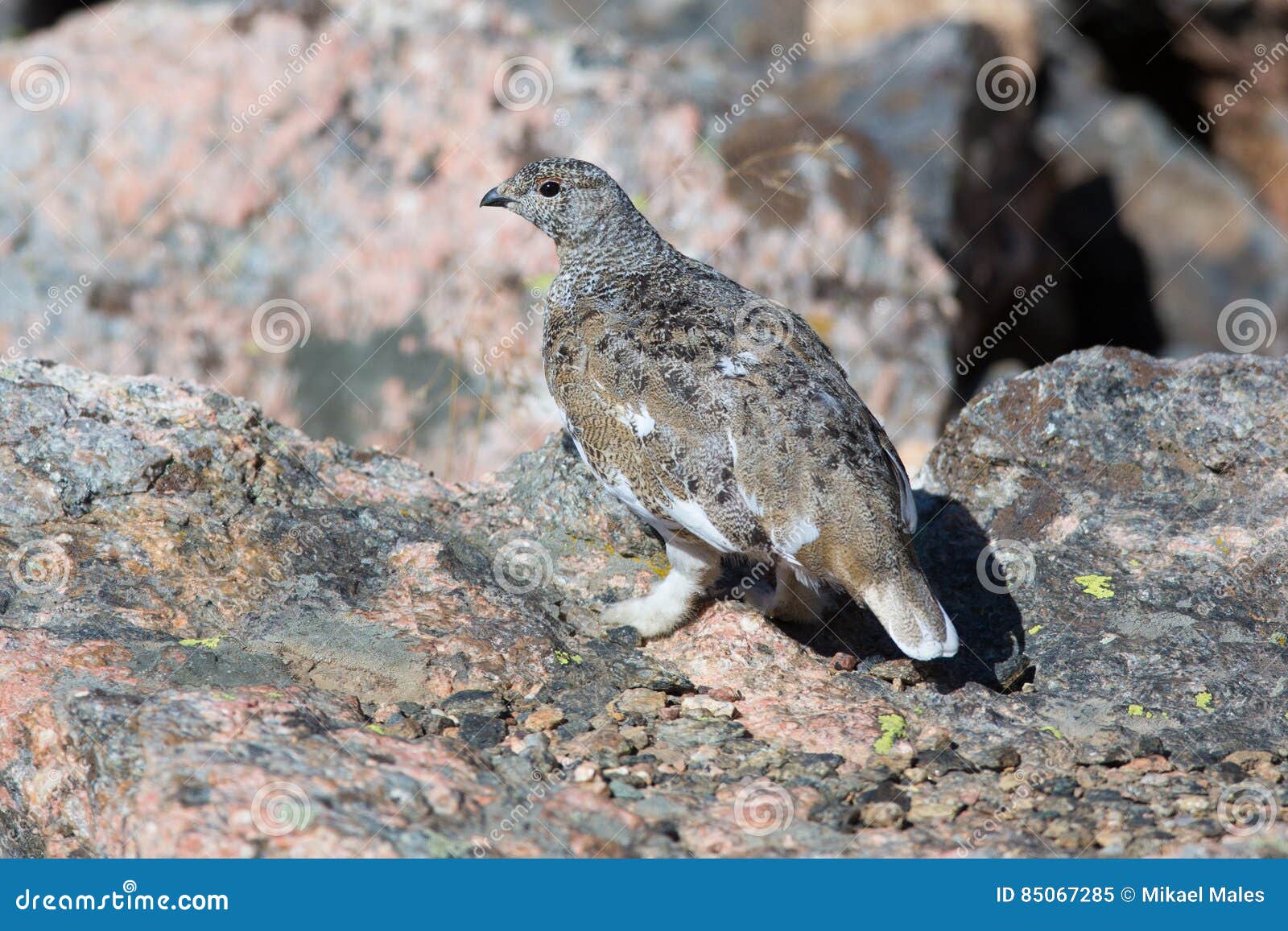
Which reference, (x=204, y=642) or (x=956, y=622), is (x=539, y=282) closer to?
(x=956, y=622)

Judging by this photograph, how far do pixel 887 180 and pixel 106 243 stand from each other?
5.74 metres

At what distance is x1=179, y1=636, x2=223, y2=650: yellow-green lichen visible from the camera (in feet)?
14.2

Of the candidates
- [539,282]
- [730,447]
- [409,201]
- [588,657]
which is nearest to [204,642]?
[588,657]

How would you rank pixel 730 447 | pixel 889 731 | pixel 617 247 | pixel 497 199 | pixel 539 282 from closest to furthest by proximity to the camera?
pixel 889 731, pixel 730 447, pixel 617 247, pixel 497 199, pixel 539 282

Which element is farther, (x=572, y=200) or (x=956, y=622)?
(x=572, y=200)

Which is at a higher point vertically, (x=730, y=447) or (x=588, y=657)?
(x=730, y=447)

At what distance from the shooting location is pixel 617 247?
17.6ft

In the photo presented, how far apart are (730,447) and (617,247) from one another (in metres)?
1.34

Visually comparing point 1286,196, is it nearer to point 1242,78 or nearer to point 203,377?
point 1242,78

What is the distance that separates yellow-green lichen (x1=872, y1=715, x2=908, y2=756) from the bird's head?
7.61 ft

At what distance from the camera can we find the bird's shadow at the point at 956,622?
4723 millimetres

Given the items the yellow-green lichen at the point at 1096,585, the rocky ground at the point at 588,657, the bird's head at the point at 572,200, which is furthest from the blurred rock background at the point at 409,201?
the yellow-green lichen at the point at 1096,585

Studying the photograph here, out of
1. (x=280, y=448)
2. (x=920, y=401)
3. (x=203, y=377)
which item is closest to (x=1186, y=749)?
(x=280, y=448)

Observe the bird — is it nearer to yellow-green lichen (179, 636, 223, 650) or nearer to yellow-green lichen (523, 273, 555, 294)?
yellow-green lichen (179, 636, 223, 650)
